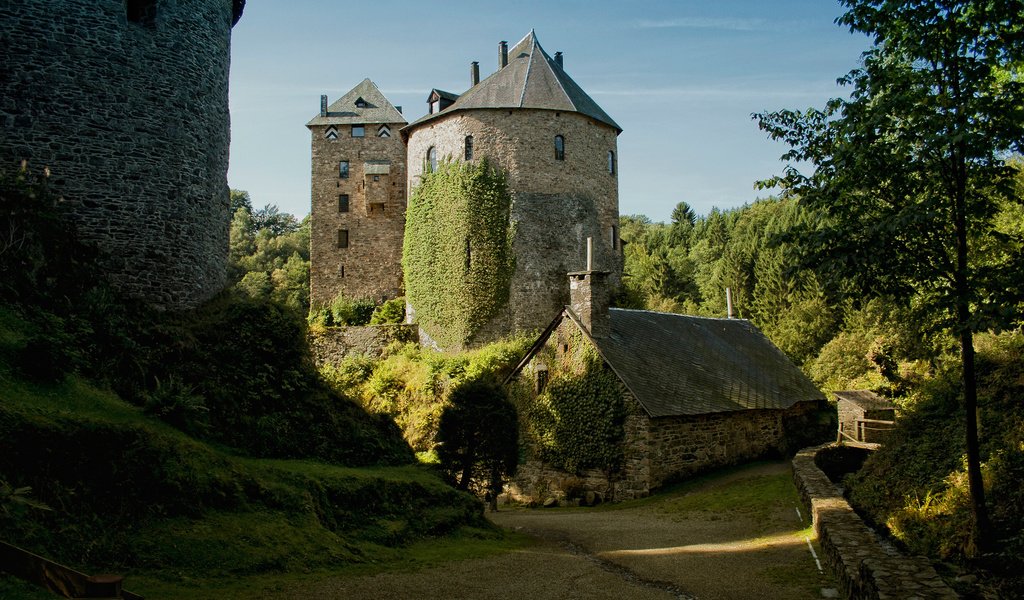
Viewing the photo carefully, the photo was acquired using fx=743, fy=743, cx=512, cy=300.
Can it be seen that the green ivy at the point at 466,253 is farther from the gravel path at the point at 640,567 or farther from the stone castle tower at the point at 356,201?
the gravel path at the point at 640,567

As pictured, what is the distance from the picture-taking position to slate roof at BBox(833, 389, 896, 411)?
21766 millimetres

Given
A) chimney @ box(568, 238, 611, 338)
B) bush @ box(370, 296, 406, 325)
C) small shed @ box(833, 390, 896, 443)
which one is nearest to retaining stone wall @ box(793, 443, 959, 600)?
small shed @ box(833, 390, 896, 443)

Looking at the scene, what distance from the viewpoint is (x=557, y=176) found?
33.7 meters

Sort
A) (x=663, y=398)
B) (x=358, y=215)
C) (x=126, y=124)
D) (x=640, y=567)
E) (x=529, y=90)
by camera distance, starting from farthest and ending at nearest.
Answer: (x=358, y=215) < (x=529, y=90) < (x=663, y=398) < (x=126, y=124) < (x=640, y=567)

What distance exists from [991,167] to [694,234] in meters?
67.5

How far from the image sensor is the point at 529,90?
33.9 meters

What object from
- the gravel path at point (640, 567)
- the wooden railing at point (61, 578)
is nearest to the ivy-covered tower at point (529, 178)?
the gravel path at point (640, 567)

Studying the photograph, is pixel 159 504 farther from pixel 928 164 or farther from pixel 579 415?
pixel 579 415

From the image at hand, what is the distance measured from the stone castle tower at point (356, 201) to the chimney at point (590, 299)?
68.4 feet

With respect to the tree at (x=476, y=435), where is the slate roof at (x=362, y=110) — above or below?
above

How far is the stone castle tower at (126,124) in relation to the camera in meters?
11.9

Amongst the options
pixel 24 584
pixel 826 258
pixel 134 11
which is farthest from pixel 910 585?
pixel 134 11

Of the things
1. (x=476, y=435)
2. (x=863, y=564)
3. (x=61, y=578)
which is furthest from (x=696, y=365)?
(x=61, y=578)

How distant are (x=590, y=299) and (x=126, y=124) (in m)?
13.9
